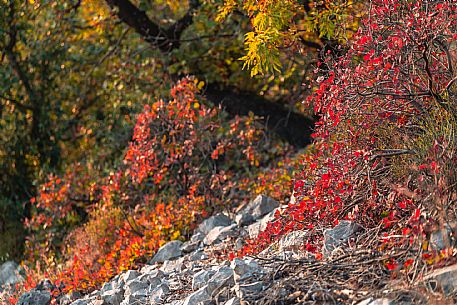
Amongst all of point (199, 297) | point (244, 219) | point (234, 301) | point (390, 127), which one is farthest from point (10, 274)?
point (390, 127)

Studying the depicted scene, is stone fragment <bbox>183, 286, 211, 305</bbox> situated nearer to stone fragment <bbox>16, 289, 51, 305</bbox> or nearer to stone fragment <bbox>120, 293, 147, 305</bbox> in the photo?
stone fragment <bbox>120, 293, 147, 305</bbox>

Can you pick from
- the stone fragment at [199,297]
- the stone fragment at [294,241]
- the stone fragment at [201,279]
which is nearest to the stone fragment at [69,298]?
the stone fragment at [201,279]

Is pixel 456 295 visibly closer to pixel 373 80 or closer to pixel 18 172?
pixel 373 80

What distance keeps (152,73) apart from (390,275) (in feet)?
22.4

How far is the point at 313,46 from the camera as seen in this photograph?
8.56 meters

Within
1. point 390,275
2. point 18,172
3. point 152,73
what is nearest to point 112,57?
point 152,73

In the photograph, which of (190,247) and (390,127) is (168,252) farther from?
(390,127)

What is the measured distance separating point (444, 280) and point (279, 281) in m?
1.11

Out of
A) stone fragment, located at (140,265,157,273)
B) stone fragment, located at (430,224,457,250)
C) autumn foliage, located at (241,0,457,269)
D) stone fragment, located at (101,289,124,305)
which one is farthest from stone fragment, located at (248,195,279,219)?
stone fragment, located at (430,224,457,250)

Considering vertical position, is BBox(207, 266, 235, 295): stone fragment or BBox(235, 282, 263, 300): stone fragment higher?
BBox(207, 266, 235, 295): stone fragment

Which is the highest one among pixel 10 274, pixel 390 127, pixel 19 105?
pixel 19 105

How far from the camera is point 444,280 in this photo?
413 centimetres

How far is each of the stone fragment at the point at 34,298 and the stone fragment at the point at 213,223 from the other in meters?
1.72

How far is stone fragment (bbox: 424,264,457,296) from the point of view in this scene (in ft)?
13.4
